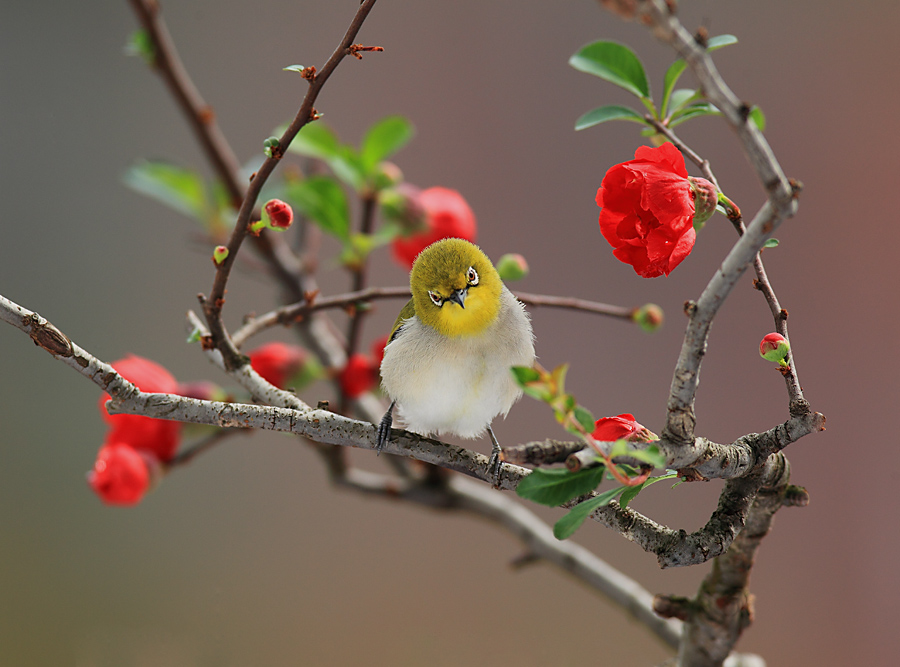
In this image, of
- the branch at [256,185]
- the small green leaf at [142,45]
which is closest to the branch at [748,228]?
the branch at [256,185]

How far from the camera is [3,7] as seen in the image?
1.02 metres

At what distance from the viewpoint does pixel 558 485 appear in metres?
0.24

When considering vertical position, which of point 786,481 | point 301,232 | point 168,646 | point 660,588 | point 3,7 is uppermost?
point 3,7

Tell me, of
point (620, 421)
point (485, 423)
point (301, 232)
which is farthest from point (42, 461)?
point (620, 421)

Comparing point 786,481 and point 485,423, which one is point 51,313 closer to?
point 485,423

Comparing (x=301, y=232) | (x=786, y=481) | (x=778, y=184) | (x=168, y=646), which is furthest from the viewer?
(x=168, y=646)

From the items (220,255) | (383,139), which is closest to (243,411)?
(220,255)

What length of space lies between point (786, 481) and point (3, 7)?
124 cm

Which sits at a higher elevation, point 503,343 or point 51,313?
point 51,313

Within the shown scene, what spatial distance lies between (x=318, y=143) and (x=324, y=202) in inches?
2.2

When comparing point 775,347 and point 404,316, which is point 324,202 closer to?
point 404,316

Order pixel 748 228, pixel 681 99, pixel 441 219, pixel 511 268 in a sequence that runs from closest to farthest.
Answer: pixel 748 228 < pixel 681 99 < pixel 511 268 < pixel 441 219

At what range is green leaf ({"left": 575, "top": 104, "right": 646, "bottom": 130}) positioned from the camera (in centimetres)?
30

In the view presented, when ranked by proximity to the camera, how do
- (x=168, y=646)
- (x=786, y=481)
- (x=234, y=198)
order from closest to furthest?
(x=786, y=481)
(x=234, y=198)
(x=168, y=646)
